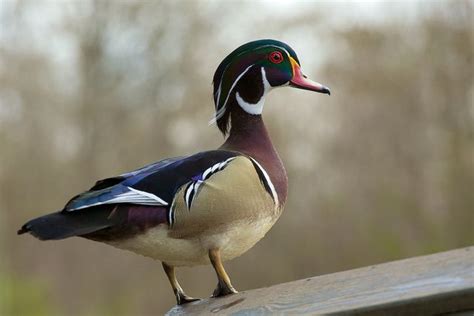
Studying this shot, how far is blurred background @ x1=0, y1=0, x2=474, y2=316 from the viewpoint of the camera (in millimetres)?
9250

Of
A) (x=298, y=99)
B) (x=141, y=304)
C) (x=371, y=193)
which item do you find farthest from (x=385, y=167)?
(x=141, y=304)

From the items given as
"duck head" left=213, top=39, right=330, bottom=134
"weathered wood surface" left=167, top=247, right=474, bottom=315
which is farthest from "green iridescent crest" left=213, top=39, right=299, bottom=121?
"weathered wood surface" left=167, top=247, right=474, bottom=315

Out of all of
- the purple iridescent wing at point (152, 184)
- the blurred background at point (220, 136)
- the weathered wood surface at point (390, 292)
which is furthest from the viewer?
the blurred background at point (220, 136)

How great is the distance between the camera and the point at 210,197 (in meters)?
2.25

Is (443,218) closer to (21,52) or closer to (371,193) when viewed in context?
(371,193)

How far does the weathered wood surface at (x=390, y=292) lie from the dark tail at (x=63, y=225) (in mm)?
390

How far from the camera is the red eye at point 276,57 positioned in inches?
95.1

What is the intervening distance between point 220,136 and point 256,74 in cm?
759

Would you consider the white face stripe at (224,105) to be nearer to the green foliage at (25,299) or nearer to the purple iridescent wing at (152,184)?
the purple iridescent wing at (152,184)

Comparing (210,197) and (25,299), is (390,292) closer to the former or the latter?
(210,197)

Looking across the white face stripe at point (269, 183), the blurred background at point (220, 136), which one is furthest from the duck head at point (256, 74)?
the blurred background at point (220, 136)

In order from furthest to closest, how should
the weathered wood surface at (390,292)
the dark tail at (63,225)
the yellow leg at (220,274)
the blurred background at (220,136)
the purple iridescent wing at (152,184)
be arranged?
1. the blurred background at (220,136)
2. the yellow leg at (220,274)
3. the purple iridescent wing at (152,184)
4. the dark tail at (63,225)
5. the weathered wood surface at (390,292)

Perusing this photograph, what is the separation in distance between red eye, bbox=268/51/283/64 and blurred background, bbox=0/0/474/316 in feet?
21.7

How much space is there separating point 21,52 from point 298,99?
17.5ft
